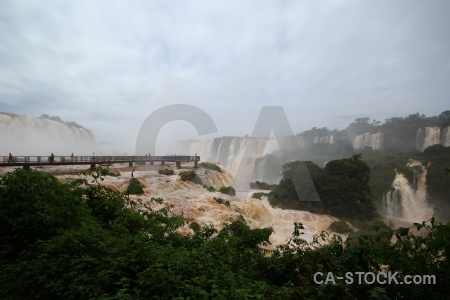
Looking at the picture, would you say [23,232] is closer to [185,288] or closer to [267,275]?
[185,288]

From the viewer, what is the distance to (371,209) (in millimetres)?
24672

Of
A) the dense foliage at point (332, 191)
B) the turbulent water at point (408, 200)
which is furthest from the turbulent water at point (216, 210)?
the turbulent water at point (408, 200)

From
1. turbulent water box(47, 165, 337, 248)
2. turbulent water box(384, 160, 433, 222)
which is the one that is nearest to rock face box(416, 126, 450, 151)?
turbulent water box(384, 160, 433, 222)

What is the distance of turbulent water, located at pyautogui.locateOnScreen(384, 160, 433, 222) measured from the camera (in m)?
27.8

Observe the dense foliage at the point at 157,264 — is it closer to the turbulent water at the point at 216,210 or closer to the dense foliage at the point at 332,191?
the turbulent water at the point at 216,210

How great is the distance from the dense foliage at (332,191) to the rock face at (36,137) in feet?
163

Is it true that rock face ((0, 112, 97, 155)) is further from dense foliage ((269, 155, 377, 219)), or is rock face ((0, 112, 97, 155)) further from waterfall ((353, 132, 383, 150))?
waterfall ((353, 132, 383, 150))

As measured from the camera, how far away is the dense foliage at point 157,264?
3.06 metres

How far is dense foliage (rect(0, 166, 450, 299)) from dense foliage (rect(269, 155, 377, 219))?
73.3 feet

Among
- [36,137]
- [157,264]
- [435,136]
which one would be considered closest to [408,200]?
[435,136]

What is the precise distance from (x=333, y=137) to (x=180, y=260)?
3058 inches

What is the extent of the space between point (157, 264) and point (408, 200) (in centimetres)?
3510

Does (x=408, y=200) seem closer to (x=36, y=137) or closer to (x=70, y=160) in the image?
(x=70, y=160)

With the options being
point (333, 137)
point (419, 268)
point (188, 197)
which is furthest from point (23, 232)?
point (333, 137)
